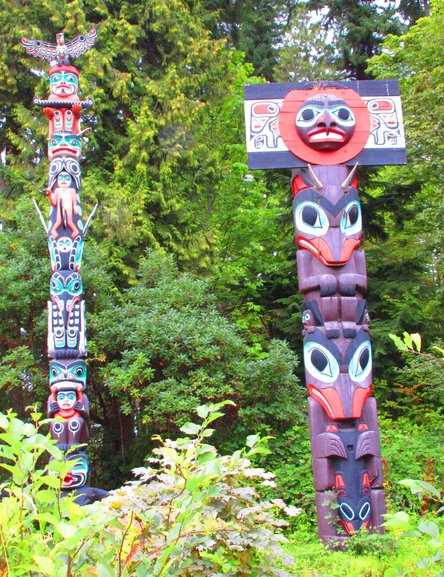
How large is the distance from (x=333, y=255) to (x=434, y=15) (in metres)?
8.56

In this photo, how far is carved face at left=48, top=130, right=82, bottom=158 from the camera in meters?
9.12

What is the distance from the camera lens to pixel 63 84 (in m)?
9.38

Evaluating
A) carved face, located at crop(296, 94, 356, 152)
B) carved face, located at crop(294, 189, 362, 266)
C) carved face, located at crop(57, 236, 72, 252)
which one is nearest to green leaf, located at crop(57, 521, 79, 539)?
carved face, located at crop(294, 189, 362, 266)

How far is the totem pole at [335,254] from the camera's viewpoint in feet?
19.6

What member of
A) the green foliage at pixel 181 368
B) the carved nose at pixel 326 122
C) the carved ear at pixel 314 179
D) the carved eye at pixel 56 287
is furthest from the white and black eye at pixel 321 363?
the carved eye at pixel 56 287

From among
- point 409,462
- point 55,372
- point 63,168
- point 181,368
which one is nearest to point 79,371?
point 55,372

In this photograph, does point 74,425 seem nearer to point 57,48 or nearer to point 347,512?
point 347,512

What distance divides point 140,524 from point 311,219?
5087 mm

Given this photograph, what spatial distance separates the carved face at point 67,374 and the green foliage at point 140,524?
526 centimetres

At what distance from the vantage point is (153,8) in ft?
46.4

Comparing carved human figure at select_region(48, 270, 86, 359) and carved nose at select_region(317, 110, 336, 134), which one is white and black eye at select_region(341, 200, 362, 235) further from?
carved human figure at select_region(48, 270, 86, 359)

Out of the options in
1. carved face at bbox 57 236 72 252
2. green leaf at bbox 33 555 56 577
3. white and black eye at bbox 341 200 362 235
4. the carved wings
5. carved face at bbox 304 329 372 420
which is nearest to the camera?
green leaf at bbox 33 555 56 577

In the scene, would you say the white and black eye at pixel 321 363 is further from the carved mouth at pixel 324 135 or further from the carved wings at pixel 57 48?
the carved wings at pixel 57 48

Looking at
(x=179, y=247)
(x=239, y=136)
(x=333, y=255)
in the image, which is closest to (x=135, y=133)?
(x=179, y=247)
